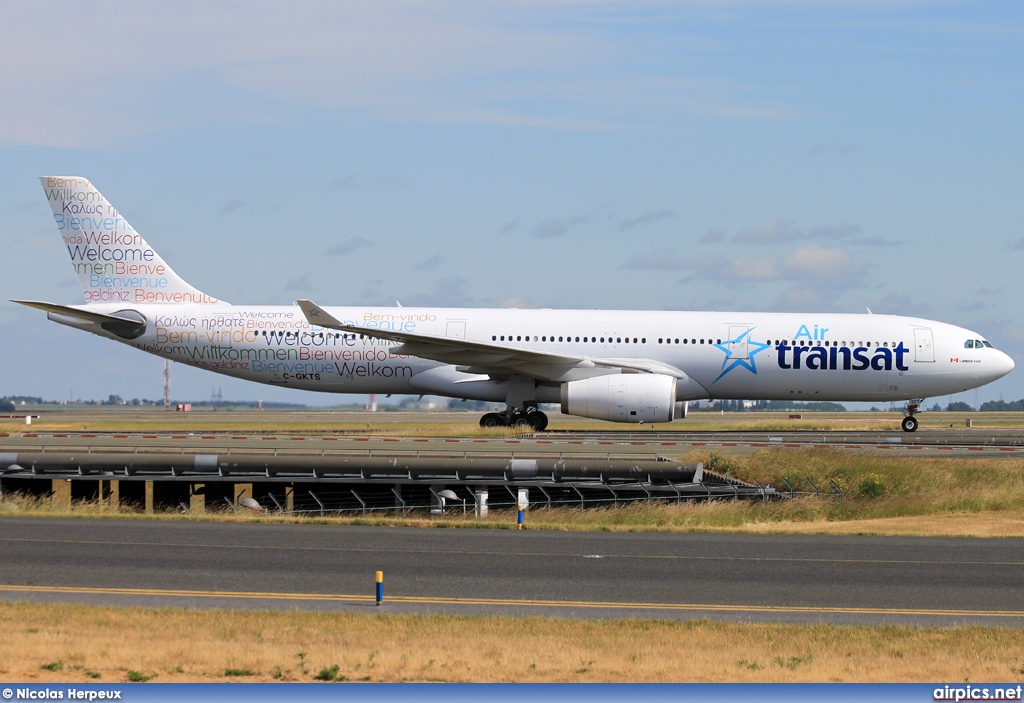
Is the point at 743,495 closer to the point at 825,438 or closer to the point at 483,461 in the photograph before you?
the point at 483,461

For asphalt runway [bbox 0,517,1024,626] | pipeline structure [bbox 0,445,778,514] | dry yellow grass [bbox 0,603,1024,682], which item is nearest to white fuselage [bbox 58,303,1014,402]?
pipeline structure [bbox 0,445,778,514]

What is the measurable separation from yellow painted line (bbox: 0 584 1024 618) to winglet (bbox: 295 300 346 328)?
18292 millimetres

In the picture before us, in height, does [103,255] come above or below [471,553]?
above

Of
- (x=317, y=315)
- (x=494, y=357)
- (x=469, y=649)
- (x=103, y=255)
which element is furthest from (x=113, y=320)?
(x=469, y=649)

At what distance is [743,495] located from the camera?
21.0 metres

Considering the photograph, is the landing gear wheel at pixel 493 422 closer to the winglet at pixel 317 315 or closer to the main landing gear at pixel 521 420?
the main landing gear at pixel 521 420

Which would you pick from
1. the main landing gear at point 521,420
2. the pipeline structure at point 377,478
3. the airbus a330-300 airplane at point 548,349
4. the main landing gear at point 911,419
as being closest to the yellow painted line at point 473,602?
the pipeline structure at point 377,478

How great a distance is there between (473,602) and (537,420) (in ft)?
72.0

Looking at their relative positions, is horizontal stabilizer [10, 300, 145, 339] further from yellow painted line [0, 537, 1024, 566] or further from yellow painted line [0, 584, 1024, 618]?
yellow painted line [0, 584, 1024, 618]

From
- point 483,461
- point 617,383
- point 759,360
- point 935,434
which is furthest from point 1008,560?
point 935,434

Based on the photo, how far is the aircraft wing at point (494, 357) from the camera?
31.3 metres

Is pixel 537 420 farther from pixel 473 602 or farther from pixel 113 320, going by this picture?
pixel 473 602

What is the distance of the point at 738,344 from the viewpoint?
111ft

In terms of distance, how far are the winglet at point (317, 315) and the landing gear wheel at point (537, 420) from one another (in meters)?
6.38
